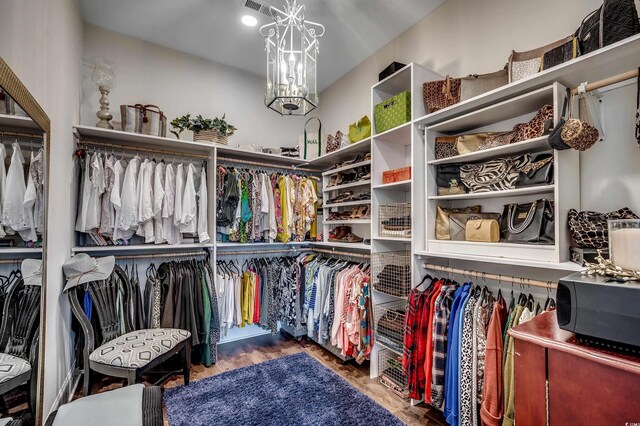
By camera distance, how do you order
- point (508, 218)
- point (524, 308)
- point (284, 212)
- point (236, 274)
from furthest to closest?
point (284, 212), point (236, 274), point (508, 218), point (524, 308)

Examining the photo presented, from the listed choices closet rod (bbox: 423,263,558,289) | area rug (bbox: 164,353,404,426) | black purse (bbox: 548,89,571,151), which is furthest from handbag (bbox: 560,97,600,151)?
area rug (bbox: 164,353,404,426)

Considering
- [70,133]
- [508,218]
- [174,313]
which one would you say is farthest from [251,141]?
[508,218]

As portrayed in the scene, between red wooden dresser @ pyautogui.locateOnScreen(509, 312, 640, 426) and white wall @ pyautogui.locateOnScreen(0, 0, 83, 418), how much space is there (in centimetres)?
200

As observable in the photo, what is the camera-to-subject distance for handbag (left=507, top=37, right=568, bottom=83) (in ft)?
5.39

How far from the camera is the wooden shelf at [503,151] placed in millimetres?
1651

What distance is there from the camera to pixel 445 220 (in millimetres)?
2145

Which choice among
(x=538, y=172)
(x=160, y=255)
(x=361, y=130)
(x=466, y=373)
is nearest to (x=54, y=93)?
(x=160, y=255)

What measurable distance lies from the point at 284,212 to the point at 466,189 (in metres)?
1.86

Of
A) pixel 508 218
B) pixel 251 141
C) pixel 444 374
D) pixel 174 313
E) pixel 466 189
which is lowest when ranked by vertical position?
pixel 444 374

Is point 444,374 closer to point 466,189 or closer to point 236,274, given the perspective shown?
point 466,189

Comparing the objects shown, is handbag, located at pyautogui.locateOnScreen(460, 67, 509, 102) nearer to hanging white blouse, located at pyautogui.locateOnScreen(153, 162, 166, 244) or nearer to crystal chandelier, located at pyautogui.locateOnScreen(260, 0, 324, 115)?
crystal chandelier, located at pyautogui.locateOnScreen(260, 0, 324, 115)

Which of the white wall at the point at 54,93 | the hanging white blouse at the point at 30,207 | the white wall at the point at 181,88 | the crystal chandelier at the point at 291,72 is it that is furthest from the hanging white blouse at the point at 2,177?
the white wall at the point at 181,88

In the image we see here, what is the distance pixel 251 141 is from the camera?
359 centimetres

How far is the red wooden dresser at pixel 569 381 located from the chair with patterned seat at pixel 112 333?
2.16m
